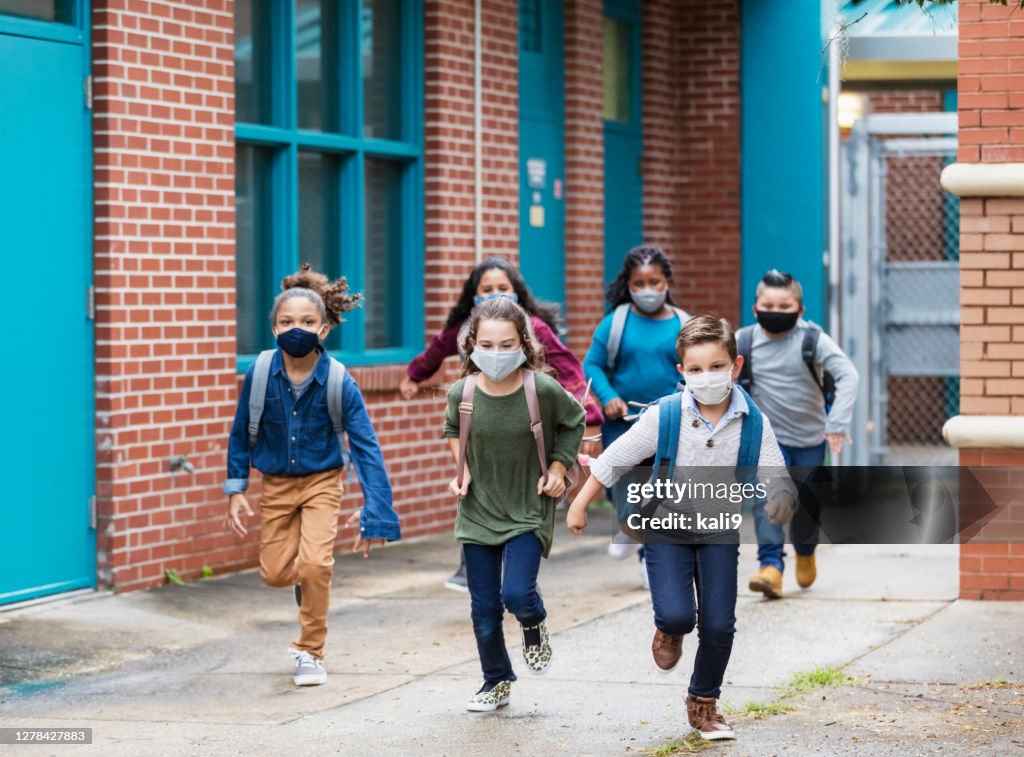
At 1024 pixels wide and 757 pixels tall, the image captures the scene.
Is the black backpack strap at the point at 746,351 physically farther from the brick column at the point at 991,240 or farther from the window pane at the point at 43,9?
the window pane at the point at 43,9

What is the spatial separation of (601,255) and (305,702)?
23.1 feet

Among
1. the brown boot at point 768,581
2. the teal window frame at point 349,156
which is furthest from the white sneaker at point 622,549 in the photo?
the teal window frame at point 349,156

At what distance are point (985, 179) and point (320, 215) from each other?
13.7ft

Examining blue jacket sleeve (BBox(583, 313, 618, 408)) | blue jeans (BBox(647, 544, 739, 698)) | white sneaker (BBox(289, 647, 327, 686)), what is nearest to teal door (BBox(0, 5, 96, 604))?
white sneaker (BBox(289, 647, 327, 686))

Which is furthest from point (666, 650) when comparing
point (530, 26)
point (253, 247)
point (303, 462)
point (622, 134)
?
point (622, 134)

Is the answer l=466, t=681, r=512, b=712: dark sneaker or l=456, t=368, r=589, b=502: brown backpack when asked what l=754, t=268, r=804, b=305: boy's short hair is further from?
l=466, t=681, r=512, b=712: dark sneaker

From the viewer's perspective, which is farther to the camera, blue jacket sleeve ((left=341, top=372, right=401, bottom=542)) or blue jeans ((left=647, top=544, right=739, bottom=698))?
blue jacket sleeve ((left=341, top=372, right=401, bottom=542))

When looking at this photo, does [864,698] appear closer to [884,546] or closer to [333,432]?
[333,432]

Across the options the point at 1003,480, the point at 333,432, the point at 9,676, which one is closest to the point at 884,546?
the point at 1003,480

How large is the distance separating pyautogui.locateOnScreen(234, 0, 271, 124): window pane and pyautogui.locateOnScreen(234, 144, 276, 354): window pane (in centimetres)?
22

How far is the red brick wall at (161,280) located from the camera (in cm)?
867

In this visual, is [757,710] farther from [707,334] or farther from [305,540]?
[305,540]

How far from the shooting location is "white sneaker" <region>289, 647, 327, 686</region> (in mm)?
6980

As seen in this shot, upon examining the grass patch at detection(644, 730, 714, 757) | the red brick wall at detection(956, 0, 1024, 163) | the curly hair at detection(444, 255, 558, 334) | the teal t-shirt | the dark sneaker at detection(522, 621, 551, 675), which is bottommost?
the grass patch at detection(644, 730, 714, 757)
